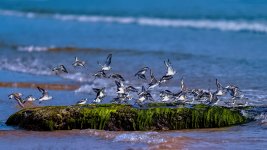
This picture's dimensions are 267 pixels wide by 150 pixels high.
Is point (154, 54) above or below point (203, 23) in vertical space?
below

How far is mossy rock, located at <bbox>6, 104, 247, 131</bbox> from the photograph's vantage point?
7395 millimetres

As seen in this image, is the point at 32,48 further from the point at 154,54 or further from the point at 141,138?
the point at 141,138

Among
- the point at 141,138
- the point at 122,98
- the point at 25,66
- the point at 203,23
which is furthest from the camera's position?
the point at 203,23

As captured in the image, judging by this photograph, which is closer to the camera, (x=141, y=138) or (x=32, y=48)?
(x=141, y=138)

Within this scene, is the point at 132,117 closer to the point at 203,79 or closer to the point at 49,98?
the point at 49,98

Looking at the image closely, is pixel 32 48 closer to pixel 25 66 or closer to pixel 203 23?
pixel 25 66

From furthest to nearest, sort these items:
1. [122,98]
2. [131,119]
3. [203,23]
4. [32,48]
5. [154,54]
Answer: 1. [203,23]
2. [32,48]
3. [154,54]
4. [122,98]
5. [131,119]

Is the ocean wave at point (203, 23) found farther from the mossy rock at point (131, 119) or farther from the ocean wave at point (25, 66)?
the mossy rock at point (131, 119)

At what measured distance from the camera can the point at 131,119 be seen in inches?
292

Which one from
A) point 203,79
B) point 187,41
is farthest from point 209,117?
point 187,41

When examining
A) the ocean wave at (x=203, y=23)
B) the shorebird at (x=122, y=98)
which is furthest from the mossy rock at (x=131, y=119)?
the ocean wave at (x=203, y=23)

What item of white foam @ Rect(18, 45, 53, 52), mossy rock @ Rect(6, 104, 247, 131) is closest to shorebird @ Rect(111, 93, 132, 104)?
mossy rock @ Rect(6, 104, 247, 131)

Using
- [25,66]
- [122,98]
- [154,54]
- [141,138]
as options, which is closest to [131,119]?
[141,138]

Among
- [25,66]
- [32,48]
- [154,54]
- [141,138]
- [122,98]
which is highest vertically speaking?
[32,48]
